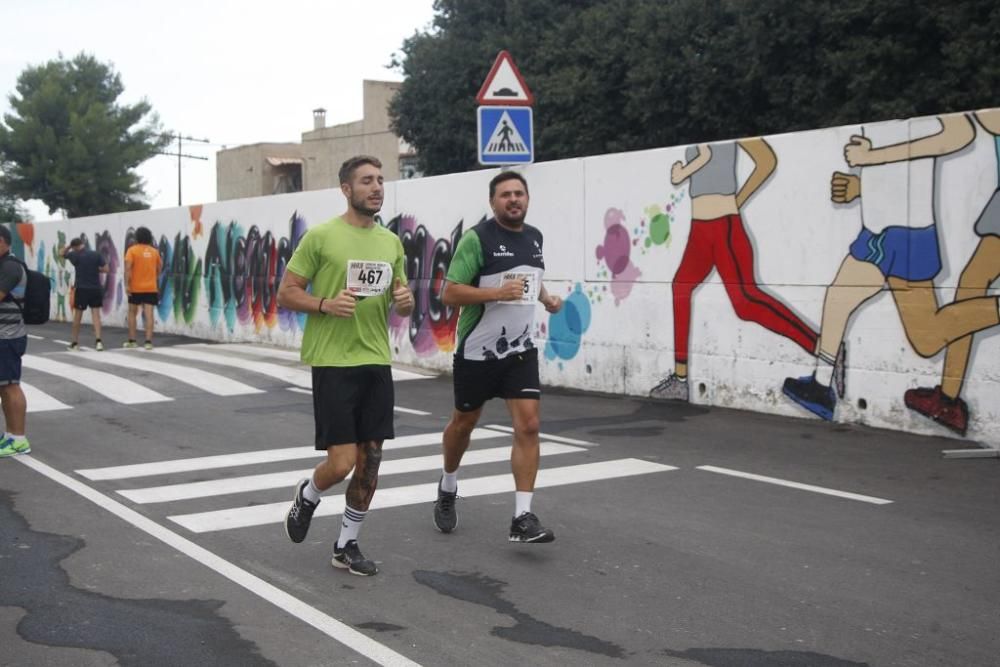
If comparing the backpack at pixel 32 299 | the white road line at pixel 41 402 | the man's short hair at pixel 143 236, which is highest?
the man's short hair at pixel 143 236

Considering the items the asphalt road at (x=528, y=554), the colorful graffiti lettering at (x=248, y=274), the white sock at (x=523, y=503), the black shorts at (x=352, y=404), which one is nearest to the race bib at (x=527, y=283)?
the black shorts at (x=352, y=404)

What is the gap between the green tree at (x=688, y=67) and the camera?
88.2ft

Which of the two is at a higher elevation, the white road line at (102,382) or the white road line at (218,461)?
the white road line at (102,382)

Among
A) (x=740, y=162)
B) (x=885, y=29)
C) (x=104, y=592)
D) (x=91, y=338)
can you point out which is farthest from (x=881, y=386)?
(x=885, y=29)

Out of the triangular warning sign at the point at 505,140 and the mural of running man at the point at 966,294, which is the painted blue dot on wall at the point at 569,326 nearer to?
the triangular warning sign at the point at 505,140

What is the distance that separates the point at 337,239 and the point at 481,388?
3.91 ft

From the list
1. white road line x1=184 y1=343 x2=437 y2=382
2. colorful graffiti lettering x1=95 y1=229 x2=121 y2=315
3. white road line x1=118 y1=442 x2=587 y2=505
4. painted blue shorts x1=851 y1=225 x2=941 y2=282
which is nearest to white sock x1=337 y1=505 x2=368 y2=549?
white road line x1=118 y1=442 x2=587 y2=505

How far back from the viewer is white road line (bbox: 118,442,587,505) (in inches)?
301

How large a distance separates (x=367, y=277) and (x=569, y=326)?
7666 millimetres

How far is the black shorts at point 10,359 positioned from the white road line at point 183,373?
3.71 metres

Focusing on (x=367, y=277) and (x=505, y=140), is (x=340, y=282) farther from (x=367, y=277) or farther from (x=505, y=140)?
(x=505, y=140)

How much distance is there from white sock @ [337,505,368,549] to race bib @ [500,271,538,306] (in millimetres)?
1345

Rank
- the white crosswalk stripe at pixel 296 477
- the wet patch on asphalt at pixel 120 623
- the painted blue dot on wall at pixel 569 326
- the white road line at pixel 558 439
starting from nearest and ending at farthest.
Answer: the wet patch on asphalt at pixel 120 623 < the white crosswalk stripe at pixel 296 477 < the white road line at pixel 558 439 < the painted blue dot on wall at pixel 569 326

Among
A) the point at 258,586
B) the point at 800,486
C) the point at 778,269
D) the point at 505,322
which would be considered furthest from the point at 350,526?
the point at 778,269
